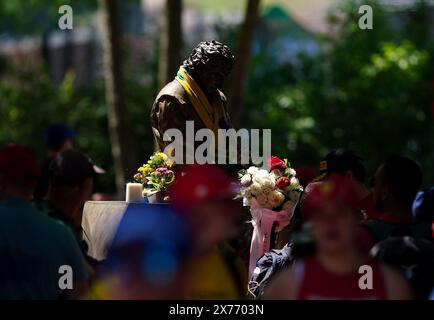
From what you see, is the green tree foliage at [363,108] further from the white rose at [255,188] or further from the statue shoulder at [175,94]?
the white rose at [255,188]

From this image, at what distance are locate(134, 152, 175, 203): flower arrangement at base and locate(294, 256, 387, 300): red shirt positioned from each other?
3.15 m

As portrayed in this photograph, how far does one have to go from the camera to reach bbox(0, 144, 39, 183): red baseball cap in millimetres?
6781

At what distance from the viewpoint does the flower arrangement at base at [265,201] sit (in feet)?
30.8

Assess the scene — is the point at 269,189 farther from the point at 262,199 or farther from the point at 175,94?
the point at 175,94

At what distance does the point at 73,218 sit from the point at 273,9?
25844mm

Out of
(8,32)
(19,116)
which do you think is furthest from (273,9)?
(8,32)

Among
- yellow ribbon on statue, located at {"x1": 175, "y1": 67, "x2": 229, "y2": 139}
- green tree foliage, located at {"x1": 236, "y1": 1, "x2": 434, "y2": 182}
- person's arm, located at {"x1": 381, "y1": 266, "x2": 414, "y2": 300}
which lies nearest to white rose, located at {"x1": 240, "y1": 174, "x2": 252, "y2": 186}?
yellow ribbon on statue, located at {"x1": 175, "y1": 67, "x2": 229, "y2": 139}

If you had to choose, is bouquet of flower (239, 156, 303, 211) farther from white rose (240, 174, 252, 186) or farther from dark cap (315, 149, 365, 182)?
dark cap (315, 149, 365, 182)

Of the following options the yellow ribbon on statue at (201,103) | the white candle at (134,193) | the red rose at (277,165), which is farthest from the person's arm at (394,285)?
the yellow ribbon on statue at (201,103)

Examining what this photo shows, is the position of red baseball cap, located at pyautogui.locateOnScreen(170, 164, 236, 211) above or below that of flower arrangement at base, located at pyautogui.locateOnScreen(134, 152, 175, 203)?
above

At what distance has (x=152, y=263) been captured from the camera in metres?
6.17

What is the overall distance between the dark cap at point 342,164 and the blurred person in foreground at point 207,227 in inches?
96.4
